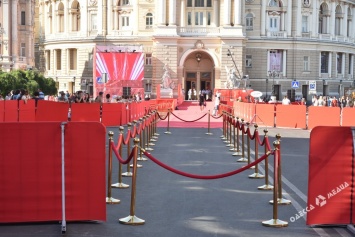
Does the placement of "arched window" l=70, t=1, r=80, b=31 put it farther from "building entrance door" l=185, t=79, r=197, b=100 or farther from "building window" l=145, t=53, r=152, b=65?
"building entrance door" l=185, t=79, r=197, b=100

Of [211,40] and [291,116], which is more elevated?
[211,40]

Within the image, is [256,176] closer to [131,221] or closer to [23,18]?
[131,221]

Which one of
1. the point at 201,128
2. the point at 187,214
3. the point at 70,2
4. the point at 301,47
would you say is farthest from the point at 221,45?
the point at 187,214

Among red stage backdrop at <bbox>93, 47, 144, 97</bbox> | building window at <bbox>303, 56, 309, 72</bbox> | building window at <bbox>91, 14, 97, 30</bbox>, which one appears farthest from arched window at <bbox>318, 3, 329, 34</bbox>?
building window at <bbox>91, 14, 97, 30</bbox>

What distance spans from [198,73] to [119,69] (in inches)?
517

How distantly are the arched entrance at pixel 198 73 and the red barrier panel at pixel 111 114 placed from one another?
3907 cm

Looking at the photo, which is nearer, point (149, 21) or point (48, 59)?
point (149, 21)

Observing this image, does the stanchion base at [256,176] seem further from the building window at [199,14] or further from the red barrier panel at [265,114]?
the building window at [199,14]

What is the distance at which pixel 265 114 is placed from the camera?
3759cm

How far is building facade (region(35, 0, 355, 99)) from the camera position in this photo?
71.2 metres

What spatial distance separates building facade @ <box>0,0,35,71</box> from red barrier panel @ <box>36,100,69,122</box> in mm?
42863

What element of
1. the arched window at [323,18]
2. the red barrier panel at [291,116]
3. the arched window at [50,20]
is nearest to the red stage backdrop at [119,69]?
the arched window at [50,20]

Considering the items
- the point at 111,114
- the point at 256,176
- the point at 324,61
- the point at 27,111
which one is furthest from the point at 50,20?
the point at 256,176

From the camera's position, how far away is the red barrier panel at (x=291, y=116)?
35688mm
